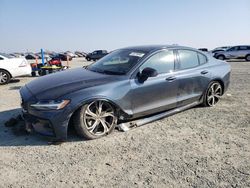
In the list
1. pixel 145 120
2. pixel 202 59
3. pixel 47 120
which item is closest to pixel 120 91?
pixel 145 120

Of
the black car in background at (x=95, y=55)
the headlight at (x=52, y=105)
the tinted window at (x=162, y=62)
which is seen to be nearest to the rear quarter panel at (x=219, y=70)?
the tinted window at (x=162, y=62)

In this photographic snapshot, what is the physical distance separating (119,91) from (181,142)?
130 cm

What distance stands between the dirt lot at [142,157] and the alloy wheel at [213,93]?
963 millimetres

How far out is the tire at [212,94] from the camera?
585cm

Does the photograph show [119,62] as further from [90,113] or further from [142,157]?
[142,157]

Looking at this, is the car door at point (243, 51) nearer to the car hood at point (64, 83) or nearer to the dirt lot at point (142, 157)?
the dirt lot at point (142, 157)

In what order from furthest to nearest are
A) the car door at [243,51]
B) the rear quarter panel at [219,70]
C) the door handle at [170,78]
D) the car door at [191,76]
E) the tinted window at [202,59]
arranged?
the car door at [243,51] → the rear quarter panel at [219,70] → the tinted window at [202,59] → the car door at [191,76] → the door handle at [170,78]

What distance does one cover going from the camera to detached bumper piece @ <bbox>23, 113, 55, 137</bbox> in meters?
3.85

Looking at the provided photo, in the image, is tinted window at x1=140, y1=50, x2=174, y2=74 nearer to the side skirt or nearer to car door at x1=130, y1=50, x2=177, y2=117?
car door at x1=130, y1=50, x2=177, y2=117

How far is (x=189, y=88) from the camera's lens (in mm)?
5289

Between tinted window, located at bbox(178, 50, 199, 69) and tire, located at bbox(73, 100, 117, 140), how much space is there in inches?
73.0

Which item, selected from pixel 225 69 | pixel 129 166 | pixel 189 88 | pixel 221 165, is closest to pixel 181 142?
pixel 221 165

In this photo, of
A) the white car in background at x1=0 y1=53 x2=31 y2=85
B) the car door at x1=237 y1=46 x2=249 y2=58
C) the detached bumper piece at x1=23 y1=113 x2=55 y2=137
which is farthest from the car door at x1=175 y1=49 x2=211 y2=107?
the car door at x1=237 y1=46 x2=249 y2=58

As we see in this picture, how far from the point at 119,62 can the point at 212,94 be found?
2.46 meters
